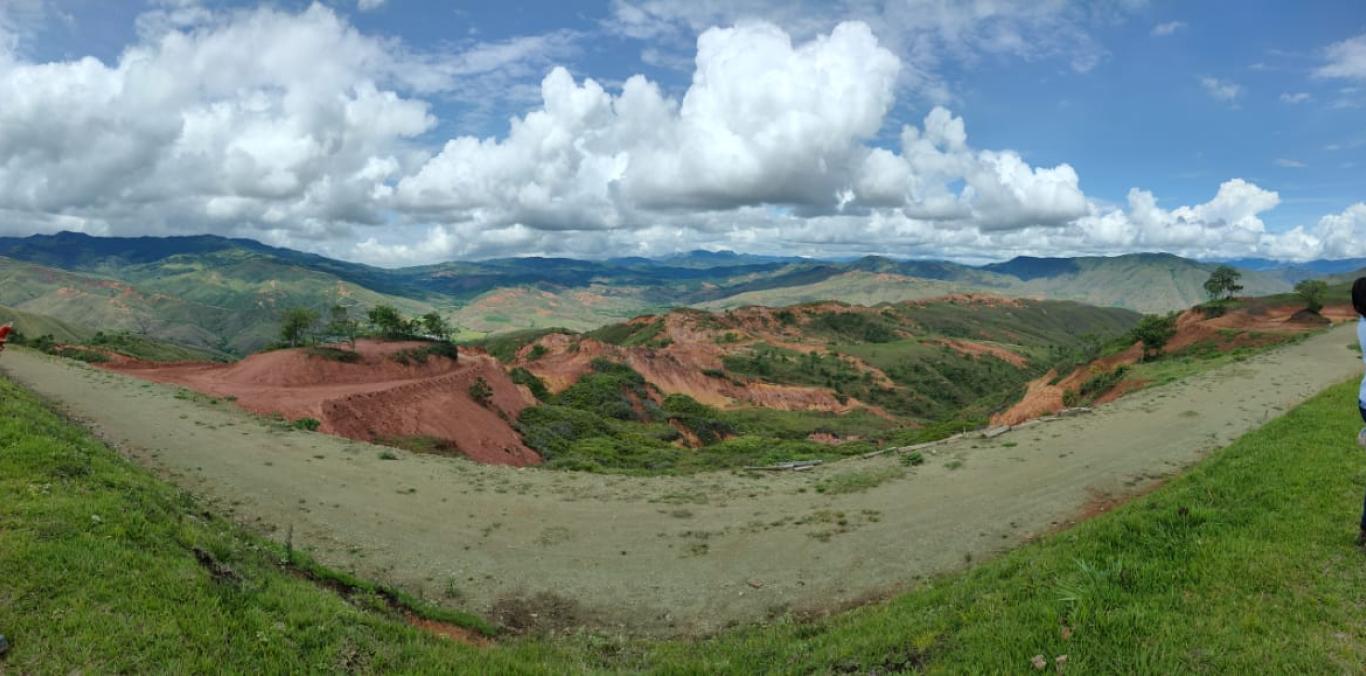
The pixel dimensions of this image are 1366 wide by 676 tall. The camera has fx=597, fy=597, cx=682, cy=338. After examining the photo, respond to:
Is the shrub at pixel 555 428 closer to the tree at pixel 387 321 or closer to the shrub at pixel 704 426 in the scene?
the shrub at pixel 704 426

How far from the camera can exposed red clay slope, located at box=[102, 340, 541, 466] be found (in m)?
35.6

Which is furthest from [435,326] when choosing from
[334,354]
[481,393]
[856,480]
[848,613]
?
[848,613]

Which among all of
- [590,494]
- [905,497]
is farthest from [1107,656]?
[590,494]

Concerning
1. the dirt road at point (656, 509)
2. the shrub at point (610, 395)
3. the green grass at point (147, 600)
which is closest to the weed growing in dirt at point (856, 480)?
the dirt road at point (656, 509)

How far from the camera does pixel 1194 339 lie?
71250 mm

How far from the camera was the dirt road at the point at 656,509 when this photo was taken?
14.5 metres

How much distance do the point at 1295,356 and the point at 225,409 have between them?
73.3 metres

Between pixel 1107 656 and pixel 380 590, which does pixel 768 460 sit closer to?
pixel 380 590

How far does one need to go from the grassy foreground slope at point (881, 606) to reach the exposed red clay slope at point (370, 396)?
81.8 feet

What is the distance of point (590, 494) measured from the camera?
2216 cm

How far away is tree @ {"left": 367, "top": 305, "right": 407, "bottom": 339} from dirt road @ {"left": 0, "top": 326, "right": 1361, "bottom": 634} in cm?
4344

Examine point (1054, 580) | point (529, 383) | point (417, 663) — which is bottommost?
point (529, 383)

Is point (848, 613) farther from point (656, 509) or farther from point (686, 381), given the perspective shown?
point (686, 381)

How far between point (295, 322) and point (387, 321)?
1011 centimetres
